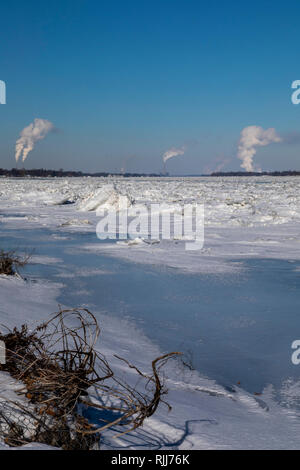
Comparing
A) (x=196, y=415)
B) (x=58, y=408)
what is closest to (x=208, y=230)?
(x=196, y=415)

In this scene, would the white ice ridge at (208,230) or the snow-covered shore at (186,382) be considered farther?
the white ice ridge at (208,230)

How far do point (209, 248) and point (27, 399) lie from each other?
250 inches

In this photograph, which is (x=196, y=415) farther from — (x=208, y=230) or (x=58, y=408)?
(x=208, y=230)

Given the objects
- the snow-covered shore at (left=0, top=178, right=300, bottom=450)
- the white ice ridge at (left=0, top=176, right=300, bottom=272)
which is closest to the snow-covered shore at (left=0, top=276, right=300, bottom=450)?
the snow-covered shore at (left=0, top=178, right=300, bottom=450)

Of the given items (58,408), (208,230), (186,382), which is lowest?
(186,382)

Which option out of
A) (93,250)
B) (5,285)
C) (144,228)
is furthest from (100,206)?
(5,285)

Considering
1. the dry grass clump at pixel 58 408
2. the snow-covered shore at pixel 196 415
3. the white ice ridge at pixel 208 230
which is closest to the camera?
the dry grass clump at pixel 58 408

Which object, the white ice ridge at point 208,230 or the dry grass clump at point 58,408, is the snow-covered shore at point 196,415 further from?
the white ice ridge at point 208,230

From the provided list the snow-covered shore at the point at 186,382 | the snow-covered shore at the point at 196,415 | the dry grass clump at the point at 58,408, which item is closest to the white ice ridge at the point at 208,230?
the snow-covered shore at the point at 186,382

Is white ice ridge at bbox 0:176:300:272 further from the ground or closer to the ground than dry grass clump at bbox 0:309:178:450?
further from the ground

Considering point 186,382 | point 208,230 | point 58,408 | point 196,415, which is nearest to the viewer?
point 58,408

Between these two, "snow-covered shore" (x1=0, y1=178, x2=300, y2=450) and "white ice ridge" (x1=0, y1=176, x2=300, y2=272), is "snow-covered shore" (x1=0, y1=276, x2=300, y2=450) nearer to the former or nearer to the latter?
"snow-covered shore" (x1=0, y1=178, x2=300, y2=450)

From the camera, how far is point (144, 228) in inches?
437
